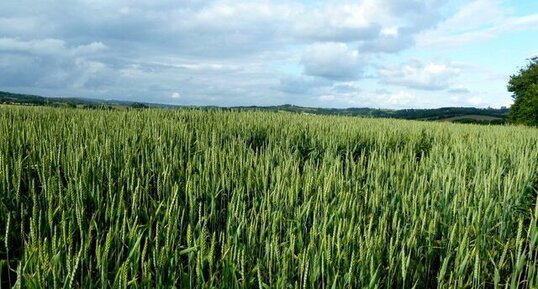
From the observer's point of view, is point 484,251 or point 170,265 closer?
point 170,265

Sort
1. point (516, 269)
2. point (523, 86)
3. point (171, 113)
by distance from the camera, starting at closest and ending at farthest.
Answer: point (516, 269) → point (171, 113) → point (523, 86)

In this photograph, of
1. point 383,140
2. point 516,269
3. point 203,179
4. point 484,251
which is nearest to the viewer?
point 516,269

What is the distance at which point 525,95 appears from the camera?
2223 inches

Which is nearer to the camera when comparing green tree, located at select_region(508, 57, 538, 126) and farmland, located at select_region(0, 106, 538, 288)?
farmland, located at select_region(0, 106, 538, 288)

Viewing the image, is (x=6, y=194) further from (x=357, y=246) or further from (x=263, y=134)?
(x=263, y=134)

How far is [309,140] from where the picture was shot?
864 cm

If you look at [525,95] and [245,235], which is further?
[525,95]

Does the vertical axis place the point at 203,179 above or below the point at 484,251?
above

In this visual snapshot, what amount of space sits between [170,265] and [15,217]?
1852mm

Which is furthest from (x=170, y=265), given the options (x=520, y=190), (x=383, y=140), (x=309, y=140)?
(x=383, y=140)

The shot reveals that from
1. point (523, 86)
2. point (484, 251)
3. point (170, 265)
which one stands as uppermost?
point (523, 86)

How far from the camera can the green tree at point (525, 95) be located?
53688mm

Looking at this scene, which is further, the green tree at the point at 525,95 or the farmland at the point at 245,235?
the green tree at the point at 525,95

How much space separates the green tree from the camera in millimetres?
53688
